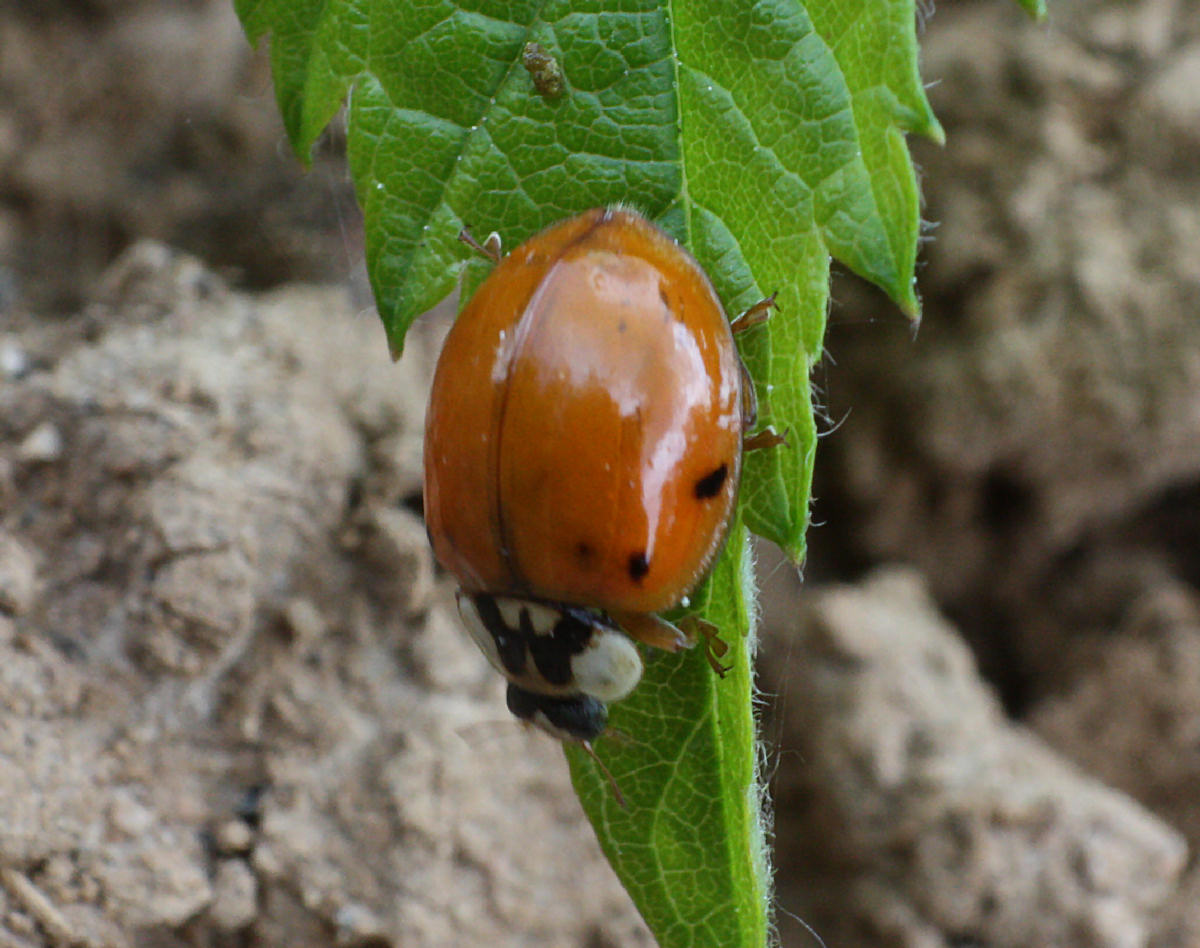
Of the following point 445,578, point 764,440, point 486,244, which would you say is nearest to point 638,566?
point 764,440

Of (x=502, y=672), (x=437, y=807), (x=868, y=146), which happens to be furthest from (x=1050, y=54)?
(x=437, y=807)

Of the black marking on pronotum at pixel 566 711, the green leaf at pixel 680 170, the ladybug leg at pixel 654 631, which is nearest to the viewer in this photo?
the green leaf at pixel 680 170

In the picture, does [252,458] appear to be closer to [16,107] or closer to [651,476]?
[651,476]

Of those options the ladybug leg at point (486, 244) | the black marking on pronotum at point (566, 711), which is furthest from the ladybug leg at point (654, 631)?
the ladybug leg at point (486, 244)

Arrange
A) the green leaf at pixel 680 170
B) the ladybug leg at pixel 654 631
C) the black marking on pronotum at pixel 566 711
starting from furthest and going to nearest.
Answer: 1. the black marking on pronotum at pixel 566 711
2. the ladybug leg at pixel 654 631
3. the green leaf at pixel 680 170

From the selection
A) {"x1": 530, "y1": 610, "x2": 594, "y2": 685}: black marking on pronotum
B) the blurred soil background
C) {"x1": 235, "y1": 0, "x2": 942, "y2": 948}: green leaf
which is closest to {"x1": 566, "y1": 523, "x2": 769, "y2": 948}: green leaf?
{"x1": 235, "y1": 0, "x2": 942, "y2": 948}: green leaf

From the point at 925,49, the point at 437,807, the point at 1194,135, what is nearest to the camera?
the point at 437,807

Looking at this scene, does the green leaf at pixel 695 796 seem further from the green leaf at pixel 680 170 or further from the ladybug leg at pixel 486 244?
the ladybug leg at pixel 486 244
